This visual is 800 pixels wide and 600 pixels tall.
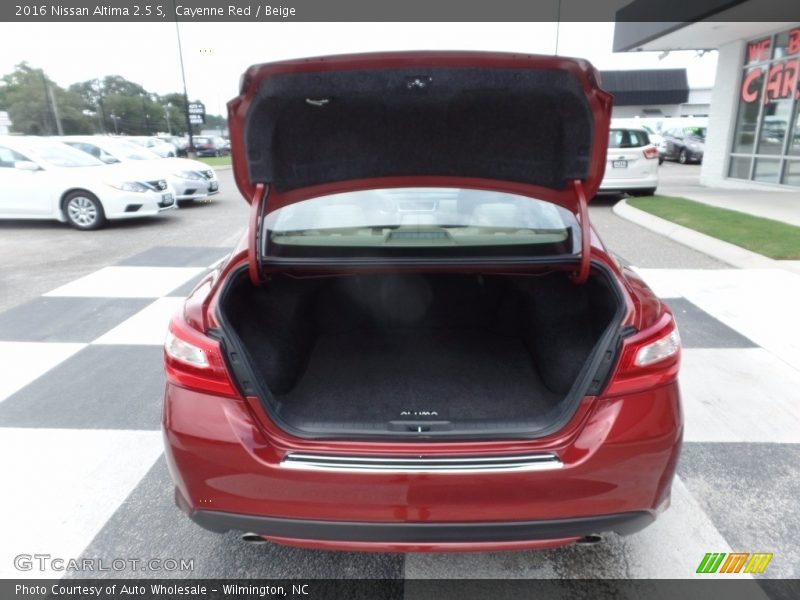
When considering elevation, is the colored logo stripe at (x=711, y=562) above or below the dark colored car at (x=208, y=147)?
below

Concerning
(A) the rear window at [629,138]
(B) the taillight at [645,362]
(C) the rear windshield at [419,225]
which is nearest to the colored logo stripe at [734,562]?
(B) the taillight at [645,362]

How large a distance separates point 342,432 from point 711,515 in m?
1.74

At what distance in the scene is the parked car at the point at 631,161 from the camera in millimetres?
11328

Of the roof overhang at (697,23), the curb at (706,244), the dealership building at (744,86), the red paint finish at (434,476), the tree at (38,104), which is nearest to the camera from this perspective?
the red paint finish at (434,476)

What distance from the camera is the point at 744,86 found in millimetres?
13734

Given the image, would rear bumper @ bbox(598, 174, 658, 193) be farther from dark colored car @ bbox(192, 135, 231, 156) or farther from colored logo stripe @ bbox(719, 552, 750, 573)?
dark colored car @ bbox(192, 135, 231, 156)

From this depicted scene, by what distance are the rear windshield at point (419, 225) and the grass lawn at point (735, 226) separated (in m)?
5.52

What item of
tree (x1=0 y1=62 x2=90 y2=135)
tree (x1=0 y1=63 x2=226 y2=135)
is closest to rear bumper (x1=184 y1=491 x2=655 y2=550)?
tree (x1=0 y1=63 x2=226 y2=135)

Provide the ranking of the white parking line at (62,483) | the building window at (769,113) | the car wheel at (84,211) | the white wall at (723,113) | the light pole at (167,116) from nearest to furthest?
1. the white parking line at (62,483)
2. the car wheel at (84,211)
3. the building window at (769,113)
4. the white wall at (723,113)
5. the light pole at (167,116)

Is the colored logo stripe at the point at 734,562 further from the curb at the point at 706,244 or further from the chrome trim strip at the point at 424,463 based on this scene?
the curb at the point at 706,244

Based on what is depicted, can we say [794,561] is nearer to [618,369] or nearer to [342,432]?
[618,369]

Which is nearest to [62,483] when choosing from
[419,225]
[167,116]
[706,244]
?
[419,225]

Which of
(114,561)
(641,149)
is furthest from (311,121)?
(641,149)

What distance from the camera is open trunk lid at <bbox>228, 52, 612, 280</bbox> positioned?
1741 millimetres
